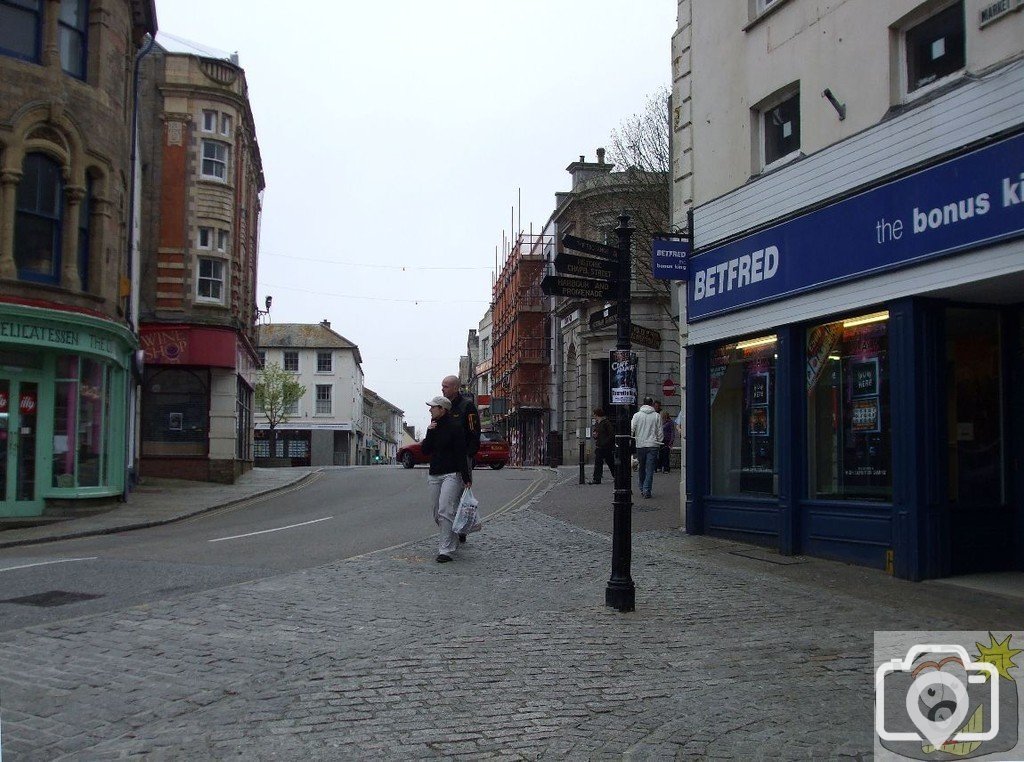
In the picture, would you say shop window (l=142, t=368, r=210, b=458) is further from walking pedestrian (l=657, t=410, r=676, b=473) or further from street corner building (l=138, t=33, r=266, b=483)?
walking pedestrian (l=657, t=410, r=676, b=473)

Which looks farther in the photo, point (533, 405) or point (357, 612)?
point (533, 405)

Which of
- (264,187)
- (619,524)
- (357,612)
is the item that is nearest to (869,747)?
(619,524)

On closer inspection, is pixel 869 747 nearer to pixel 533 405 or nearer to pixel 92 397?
pixel 92 397

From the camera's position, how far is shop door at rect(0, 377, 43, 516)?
16.7 m

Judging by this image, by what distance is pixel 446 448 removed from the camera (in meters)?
10.8

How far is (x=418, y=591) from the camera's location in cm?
889

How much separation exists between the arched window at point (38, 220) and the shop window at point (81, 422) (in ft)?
5.53

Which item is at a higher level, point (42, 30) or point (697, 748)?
point (42, 30)

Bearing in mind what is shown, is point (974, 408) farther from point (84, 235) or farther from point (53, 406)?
point (84, 235)

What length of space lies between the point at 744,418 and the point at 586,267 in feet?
16.4

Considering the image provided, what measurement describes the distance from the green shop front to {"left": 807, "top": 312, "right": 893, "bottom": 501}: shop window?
1316cm

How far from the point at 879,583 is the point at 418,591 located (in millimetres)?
4399

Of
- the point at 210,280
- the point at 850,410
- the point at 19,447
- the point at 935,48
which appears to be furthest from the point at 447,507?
the point at 210,280

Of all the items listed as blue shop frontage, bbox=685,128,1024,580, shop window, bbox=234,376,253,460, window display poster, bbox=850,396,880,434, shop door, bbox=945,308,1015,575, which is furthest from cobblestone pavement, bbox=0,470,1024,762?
shop window, bbox=234,376,253,460
